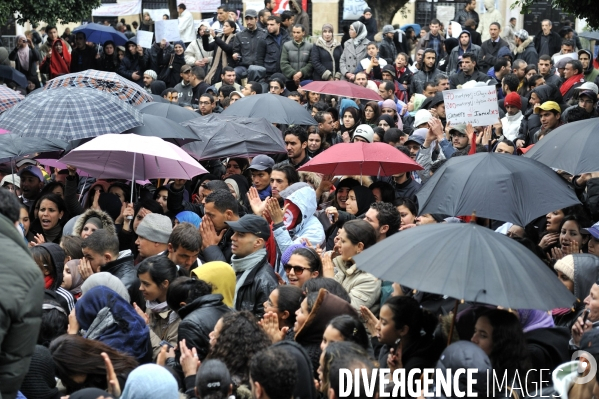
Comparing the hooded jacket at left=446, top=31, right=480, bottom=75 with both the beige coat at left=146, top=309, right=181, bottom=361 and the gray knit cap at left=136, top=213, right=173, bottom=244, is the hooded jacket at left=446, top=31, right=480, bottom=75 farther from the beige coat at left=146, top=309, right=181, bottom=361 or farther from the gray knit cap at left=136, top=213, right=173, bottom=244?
the beige coat at left=146, top=309, right=181, bottom=361

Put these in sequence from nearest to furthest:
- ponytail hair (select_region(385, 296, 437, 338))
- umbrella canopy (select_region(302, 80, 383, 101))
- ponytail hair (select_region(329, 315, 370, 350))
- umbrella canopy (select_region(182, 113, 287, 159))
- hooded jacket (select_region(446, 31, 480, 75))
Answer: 1. ponytail hair (select_region(329, 315, 370, 350))
2. ponytail hair (select_region(385, 296, 437, 338))
3. umbrella canopy (select_region(182, 113, 287, 159))
4. umbrella canopy (select_region(302, 80, 383, 101))
5. hooded jacket (select_region(446, 31, 480, 75))

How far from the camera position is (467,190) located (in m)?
7.13

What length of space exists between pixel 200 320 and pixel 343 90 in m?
7.94

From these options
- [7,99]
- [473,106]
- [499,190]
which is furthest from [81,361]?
[7,99]

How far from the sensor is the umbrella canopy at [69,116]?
9.16 meters

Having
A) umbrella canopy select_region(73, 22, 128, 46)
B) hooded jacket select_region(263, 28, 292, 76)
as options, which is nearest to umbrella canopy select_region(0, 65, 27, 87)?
umbrella canopy select_region(73, 22, 128, 46)

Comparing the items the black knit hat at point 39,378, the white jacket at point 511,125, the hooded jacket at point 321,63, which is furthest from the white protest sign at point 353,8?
the black knit hat at point 39,378

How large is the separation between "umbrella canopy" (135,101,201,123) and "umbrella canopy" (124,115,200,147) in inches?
44.7

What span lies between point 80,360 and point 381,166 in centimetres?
460

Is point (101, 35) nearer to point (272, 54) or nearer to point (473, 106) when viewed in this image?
point (272, 54)

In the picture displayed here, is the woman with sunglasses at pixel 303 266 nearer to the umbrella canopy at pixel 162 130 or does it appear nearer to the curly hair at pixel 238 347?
the curly hair at pixel 238 347

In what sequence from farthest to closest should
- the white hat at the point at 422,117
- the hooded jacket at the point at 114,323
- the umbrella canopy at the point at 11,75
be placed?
the umbrella canopy at the point at 11,75 < the white hat at the point at 422,117 < the hooded jacket at the point at 114,323

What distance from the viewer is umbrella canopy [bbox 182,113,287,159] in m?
10.2

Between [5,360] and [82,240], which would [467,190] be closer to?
[82,240]
